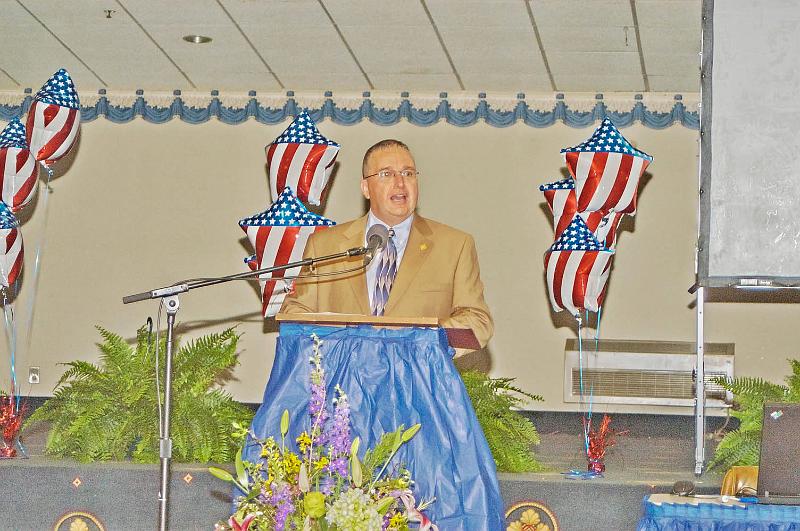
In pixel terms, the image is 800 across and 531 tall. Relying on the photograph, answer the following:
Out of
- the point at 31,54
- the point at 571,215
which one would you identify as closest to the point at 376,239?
the point at 571,215

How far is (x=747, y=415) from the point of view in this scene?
16.8 feet

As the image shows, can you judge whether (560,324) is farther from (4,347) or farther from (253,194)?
(4,347)

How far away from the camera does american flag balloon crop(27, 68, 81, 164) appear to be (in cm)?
773

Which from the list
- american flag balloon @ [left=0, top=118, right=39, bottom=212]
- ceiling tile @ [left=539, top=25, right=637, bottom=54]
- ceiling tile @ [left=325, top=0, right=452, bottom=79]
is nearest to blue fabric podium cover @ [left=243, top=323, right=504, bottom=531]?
american flag balloon @ [left=0, top=118, right=39, bottom=212]

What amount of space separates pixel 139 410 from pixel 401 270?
1609mm

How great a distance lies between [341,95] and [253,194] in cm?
122

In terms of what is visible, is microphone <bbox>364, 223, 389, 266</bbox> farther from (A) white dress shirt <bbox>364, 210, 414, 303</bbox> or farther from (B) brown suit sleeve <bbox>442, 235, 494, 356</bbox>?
(A) white dress shirt <bbox>364, 210, 414, 303</bbox>

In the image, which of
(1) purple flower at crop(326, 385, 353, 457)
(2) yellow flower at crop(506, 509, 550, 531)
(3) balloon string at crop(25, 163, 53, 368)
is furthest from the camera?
(3) balloon string at crop(25, 163, 53, 368)

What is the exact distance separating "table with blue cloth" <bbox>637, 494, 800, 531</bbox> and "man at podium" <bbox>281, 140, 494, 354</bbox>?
1.04 metres

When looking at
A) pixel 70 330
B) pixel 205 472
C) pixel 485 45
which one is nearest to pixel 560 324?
pixel 485 45

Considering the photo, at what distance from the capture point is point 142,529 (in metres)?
5.09

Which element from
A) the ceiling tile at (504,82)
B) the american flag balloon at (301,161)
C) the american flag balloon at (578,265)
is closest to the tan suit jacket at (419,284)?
the american flag balloon at (578,265)

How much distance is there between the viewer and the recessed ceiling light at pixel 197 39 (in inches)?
363

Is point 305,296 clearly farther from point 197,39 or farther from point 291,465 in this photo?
point 197,39
